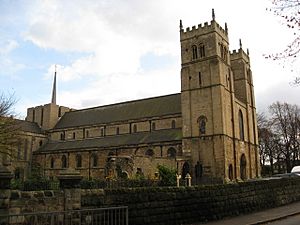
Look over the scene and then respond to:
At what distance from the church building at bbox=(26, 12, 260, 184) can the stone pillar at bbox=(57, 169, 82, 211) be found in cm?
2333

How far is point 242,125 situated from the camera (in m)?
48.3

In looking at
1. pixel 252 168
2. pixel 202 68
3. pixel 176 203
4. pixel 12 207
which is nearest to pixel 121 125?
pixel 202 68

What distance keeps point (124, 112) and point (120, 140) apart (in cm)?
685

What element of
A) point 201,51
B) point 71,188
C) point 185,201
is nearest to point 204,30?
point 201,51

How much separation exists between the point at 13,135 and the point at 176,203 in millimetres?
23430

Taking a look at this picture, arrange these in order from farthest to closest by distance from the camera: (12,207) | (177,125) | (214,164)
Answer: (177,125) → (214,164) → (12,207)

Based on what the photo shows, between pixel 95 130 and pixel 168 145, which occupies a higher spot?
pixel 95 130

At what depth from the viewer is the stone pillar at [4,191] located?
930cm

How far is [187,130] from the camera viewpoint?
141 ft

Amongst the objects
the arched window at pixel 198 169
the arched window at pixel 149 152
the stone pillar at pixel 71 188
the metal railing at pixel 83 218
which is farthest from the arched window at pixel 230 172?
the stone pillar at pixel 71 188

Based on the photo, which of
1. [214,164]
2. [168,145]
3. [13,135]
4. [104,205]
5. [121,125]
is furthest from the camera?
[121,125]

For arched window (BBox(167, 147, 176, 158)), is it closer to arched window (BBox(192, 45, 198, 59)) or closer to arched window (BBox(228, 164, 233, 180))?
arched window (BBox(228, 164, 233, 180))

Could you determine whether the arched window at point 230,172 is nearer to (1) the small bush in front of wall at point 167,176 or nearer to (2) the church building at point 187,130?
(2) the church building at point 187,130

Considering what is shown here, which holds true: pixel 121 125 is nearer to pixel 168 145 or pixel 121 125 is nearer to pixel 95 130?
pixel 95 130
